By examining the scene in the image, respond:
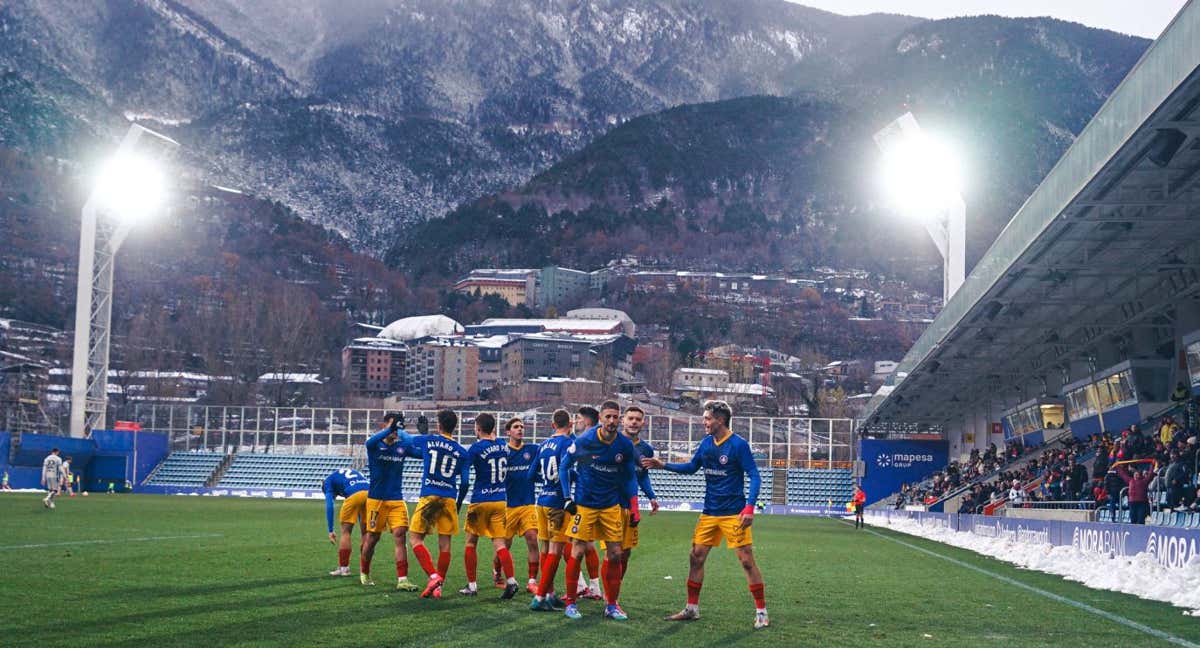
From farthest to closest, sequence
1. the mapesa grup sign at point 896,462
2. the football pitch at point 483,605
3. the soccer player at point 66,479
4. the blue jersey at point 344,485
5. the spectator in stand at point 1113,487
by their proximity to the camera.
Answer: the mapesa grup sign at point 896,462
the soccer player at point 66,479
the spectator in stand at point 1113,487
the blue jersey at point 344,485
the football pitch at point 483,605

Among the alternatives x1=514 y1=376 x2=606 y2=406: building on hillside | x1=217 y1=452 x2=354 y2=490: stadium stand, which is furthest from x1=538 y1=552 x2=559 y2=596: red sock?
x1=514 y1=376 x2=606 y2=406: building on hillside

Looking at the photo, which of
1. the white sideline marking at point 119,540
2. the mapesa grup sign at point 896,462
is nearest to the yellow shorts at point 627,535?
the white sideline marking at point 119,540

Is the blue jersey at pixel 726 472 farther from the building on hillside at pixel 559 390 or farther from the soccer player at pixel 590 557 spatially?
the building on hillside at pixel 559 390

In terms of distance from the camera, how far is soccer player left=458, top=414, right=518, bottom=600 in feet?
44.1

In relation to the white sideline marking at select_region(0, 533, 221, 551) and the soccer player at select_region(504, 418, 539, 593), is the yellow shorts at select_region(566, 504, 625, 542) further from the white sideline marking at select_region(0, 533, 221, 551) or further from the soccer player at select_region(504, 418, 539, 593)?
the white sideline marking at select_region(0, 533, 221, 551)

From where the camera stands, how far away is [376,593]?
532 inches

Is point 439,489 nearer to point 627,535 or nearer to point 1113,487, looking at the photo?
point 627,535

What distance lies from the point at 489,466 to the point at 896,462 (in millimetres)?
48326

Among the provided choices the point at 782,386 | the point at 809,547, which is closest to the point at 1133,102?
the point at 809,547

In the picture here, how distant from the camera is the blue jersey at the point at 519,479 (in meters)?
13.6

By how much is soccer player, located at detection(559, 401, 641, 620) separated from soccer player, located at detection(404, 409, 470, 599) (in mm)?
1693

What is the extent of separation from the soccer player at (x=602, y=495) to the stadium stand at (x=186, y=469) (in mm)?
58545

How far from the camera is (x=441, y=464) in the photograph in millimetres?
13383

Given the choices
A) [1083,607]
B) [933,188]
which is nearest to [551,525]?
[1083,607]
